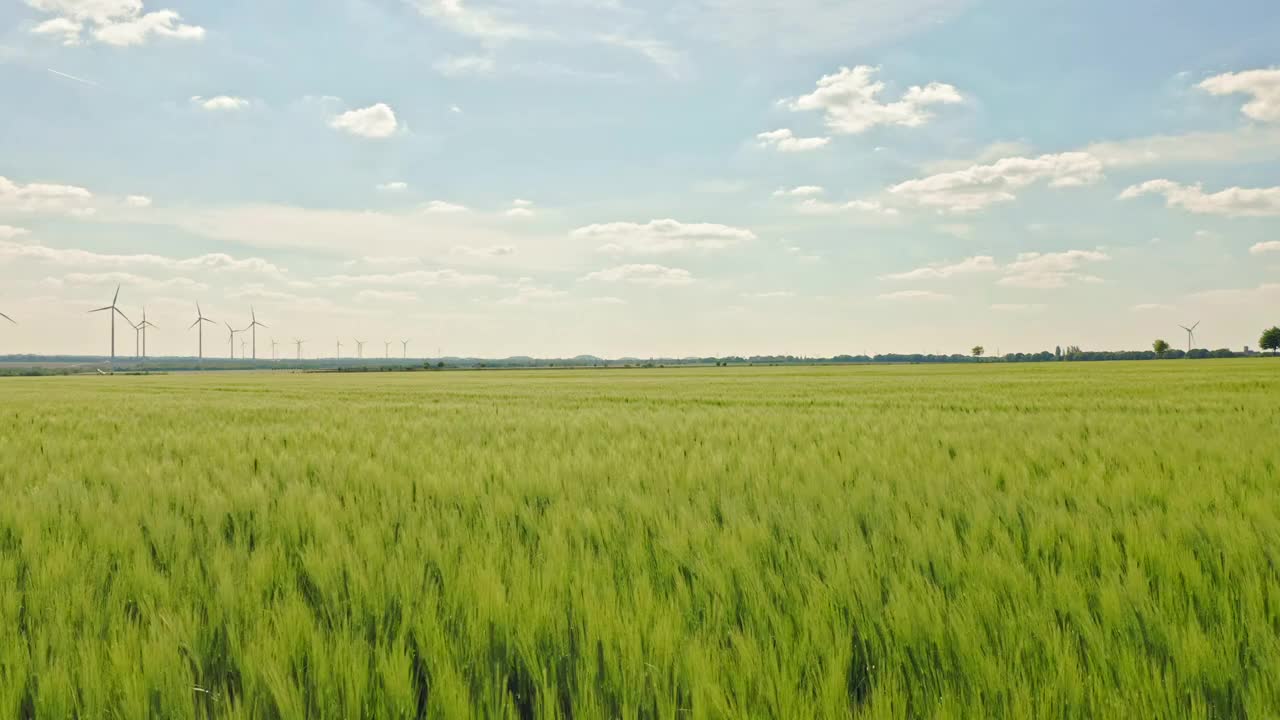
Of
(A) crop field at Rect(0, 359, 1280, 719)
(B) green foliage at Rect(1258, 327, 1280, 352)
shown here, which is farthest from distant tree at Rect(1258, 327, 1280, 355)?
(A) crop field at Rect(0, 359, 1280, 719)

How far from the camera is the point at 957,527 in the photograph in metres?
3.77

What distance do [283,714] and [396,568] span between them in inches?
43.9

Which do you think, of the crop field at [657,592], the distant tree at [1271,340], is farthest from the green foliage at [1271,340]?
the crop field at [657,592]

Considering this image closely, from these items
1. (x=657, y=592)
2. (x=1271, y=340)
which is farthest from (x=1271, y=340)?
(x=657, y=592)

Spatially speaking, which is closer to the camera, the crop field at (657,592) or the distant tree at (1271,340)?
the crop field at (657,592)

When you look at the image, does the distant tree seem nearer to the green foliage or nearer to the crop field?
the green foliage

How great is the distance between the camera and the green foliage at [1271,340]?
162 m

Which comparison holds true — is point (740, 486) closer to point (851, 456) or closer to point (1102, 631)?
point (851, 456)

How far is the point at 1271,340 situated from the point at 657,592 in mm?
222662

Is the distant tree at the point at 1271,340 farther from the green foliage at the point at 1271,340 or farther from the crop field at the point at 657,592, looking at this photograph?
the crop field at the point at 657,592

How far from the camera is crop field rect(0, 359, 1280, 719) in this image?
1.88 m

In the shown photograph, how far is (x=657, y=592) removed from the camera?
9.04 feet

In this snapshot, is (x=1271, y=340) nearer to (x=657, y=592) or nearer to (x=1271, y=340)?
(x=1271, y=340)

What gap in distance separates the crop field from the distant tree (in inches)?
8512
